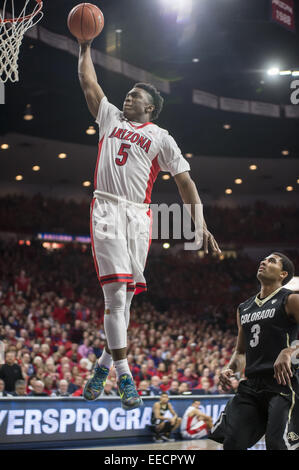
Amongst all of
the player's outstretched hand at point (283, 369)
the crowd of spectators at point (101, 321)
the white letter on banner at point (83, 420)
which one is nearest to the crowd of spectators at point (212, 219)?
the crowd of spectators at point (101, 321)

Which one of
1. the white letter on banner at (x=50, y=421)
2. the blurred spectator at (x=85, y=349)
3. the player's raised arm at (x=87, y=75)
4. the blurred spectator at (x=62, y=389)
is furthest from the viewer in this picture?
the blurred spectator at (x=85, y=349)

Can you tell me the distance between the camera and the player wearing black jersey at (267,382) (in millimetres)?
4598

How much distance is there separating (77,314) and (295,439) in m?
12.6

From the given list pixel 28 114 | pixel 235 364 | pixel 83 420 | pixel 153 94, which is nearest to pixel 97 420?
pixel 83 420

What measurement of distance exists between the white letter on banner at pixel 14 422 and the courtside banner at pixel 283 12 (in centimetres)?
950

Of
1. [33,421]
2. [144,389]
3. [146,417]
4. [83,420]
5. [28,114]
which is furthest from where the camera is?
[28,114]

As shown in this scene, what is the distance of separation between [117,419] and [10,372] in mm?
2229

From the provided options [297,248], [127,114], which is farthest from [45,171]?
[127,114]

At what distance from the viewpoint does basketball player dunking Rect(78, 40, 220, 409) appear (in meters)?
4.32

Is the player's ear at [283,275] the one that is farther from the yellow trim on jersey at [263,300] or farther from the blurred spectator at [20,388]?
the blurred spectator at [20,388]

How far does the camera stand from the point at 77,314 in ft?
55.0

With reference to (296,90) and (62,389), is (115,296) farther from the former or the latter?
(296,90)

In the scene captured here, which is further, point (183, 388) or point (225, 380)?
point (183, 388)

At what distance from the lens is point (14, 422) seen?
9.88m
